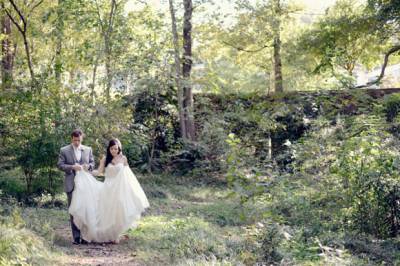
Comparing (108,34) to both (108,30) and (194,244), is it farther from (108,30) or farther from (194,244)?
(194,244)

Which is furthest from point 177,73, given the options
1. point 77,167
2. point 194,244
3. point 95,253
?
point 194,244

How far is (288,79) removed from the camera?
27.3 metres

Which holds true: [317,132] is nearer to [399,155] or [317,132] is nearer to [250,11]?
[399,155]

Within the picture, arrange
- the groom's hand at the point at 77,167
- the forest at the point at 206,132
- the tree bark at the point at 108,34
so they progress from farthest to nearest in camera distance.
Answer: the tree bark at the point at 108,34, the groom's hand at the point at 77,167, the forest at the point at 206,132

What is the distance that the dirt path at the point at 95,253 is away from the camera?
25.3ft

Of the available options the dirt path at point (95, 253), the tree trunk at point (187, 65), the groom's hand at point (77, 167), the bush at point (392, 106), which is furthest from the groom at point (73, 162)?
the bush at point (392, 106)

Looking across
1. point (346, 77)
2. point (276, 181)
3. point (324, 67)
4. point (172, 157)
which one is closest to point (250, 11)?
point (324, 67)

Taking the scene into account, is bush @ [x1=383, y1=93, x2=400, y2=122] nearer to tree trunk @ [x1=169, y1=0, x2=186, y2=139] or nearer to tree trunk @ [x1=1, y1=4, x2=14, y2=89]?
tree trunk @ [x1=169, y1=0, x2=186, y2=139]

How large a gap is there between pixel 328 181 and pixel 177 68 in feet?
27.0

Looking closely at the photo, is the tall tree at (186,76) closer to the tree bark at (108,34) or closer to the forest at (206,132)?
the forest at (206,132)

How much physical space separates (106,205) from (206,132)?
922cm

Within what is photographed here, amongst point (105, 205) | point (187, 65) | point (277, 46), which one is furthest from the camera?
point (277, 46)

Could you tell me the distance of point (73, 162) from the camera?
9273 millimetres

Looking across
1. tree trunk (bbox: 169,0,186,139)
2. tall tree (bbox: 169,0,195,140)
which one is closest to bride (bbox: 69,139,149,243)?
tree trunk (bbox: 169,0,186,139)
